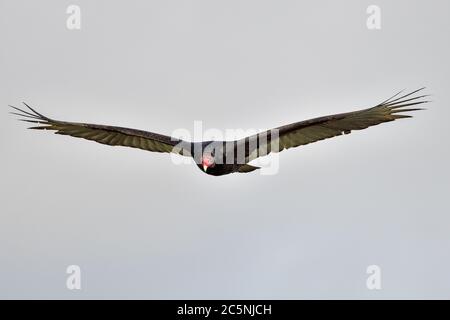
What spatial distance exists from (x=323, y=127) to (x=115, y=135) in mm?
5253

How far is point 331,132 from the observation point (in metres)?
28.4

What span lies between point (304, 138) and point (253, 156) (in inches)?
49.6

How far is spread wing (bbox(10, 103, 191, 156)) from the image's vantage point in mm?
28969

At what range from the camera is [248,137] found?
27812 millimetres

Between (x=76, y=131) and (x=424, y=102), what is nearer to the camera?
(x=424, y=102)

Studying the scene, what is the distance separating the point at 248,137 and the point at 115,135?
389cm

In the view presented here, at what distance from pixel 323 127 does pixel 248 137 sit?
5.86ft

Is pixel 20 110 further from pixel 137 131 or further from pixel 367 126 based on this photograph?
pixel 367 126

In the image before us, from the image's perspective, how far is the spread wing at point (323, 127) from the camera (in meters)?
27.5

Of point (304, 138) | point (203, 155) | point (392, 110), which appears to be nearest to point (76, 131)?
point (203, 155)

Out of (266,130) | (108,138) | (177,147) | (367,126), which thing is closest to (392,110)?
(367,126)

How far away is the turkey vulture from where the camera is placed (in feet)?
A: 90.5

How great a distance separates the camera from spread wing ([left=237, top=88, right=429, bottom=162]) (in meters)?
27.5

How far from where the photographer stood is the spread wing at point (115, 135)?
28969 mm
